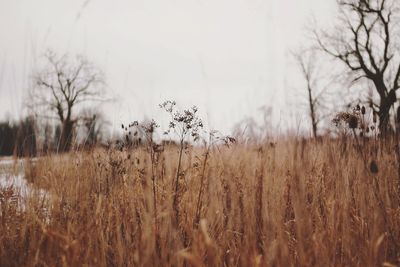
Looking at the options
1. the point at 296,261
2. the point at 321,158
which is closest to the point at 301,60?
the point at 321,158

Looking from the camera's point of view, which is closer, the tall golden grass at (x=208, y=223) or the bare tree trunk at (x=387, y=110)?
the tall golden grass at (x=208, y=223)

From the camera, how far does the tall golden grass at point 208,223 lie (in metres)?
1.44

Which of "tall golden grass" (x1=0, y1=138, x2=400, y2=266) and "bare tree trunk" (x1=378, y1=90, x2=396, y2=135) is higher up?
"bare tree trunk" (x1=378, y1=90, x2=396, y2=135)

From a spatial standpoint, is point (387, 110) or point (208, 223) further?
point (387, 110)

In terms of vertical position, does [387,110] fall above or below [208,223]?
above

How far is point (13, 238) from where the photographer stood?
1785 millimetres

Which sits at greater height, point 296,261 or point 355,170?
point 355,170

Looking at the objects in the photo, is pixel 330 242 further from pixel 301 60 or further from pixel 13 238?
pixel 301 60

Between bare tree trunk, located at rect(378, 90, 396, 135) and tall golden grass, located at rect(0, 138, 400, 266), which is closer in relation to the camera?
tall golden grass, located at rect(0, 138, 400, 266)

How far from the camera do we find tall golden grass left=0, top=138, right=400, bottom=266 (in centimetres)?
144

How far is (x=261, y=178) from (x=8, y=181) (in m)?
1.92

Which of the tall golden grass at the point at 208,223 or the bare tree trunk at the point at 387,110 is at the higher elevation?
the bare tree trunk at the point at 387,110

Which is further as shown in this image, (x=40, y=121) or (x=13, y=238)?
(x=40, y=121)

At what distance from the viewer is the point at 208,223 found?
1.78 meters
